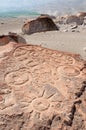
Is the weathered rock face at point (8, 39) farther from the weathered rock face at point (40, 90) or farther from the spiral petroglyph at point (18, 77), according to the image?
the spiral petroglyph at point (18, 77)

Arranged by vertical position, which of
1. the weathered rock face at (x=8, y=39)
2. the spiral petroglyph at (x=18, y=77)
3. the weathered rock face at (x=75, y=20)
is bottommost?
the weathered rock face at (x=75, y=20)

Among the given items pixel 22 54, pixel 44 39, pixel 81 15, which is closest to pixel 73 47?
pixel 44 39

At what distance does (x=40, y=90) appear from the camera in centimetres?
213

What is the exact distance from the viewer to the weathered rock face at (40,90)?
1.93 meters

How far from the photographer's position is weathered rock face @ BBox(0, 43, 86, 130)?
1935mm

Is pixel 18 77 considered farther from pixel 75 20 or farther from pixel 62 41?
pixel 75 20

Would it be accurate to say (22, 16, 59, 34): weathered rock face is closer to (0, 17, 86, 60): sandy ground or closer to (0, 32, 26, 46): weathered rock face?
(0, 17, 86, 60): sandy ground

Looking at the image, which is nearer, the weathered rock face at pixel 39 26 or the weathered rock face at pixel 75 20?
the weathered rock face at pixel 39 26

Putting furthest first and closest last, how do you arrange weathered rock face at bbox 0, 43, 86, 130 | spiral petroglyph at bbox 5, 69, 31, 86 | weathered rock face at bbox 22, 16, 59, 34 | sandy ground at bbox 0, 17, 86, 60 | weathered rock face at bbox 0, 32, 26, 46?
1. weathered rock face at bbox 22, 16, 59, 34
2. sandy ground at bbox 0, 17, 86, 60
3. weathered rock face at bbox 0, 32, 26, 46
4. spiral petroglyph at bbox 5, 69, 31, 86
5. weathered rock face at bbox 0, 43, 86, 130

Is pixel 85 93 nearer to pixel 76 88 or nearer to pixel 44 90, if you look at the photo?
pixel 76 88

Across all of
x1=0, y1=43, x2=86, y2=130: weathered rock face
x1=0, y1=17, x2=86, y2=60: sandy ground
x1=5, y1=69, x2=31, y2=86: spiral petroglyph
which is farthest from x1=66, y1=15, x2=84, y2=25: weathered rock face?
x1=5, y1=69, x2=31, y2=86: spiral petroglyph

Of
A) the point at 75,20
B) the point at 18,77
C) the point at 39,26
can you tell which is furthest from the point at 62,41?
the point at 75,20

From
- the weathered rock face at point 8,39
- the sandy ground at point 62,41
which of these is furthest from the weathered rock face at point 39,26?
the weathered rock face at point 8,39

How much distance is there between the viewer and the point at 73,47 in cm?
492
